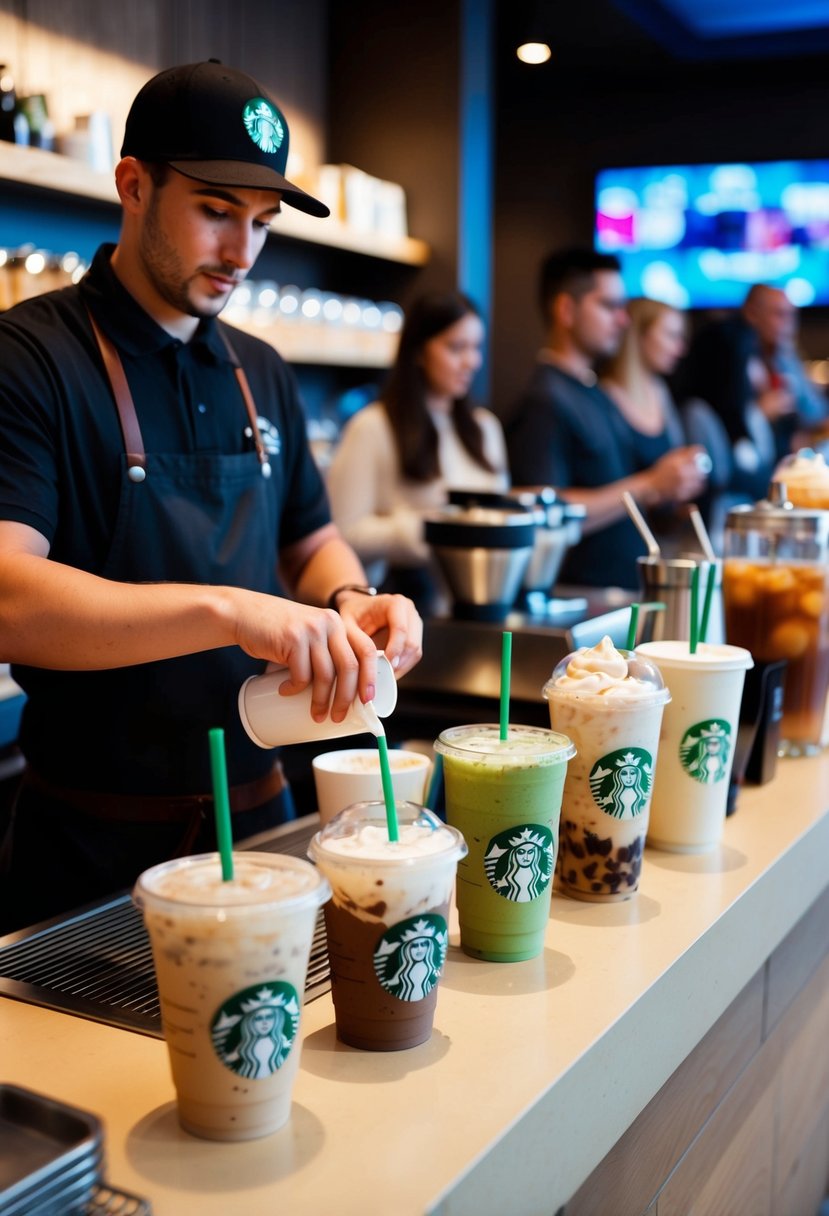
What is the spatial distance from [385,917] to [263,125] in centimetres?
118

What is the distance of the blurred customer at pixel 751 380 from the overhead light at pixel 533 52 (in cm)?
180

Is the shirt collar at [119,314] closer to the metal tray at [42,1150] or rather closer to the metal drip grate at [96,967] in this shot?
the metal drip grate at [96,967]

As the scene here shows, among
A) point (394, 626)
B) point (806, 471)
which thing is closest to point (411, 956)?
point (394, 626)

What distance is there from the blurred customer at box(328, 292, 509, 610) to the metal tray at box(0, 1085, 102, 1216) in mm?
2803

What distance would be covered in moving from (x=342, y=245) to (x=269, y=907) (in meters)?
4.09

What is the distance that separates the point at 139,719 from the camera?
1956mm

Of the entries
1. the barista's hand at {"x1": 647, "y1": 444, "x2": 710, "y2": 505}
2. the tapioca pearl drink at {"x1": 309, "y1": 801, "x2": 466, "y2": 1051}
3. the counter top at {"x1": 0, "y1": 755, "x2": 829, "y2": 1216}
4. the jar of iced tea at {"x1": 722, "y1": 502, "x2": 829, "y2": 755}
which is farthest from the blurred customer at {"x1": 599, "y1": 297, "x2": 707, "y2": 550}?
the tapioca pearl drink at {"x1": 309, "y1": 801, "x2": 466, "y2": 1051}

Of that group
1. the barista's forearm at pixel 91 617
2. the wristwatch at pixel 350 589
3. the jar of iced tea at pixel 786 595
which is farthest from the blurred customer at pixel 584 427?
the barista's forearm at pixel 91 617

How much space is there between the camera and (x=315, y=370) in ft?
17.4

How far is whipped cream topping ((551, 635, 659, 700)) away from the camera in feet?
4.99

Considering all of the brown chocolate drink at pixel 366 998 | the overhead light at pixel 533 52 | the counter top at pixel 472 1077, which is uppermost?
the overhead light at pixel 533 52

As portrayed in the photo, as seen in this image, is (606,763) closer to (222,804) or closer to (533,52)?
(222,804)

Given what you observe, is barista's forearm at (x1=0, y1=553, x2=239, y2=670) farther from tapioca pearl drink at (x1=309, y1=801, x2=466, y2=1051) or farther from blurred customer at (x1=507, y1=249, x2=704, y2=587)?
blurred customer at (x1=507, y1=249, x2=704, y2=587)

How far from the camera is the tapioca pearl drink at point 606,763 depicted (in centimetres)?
150
